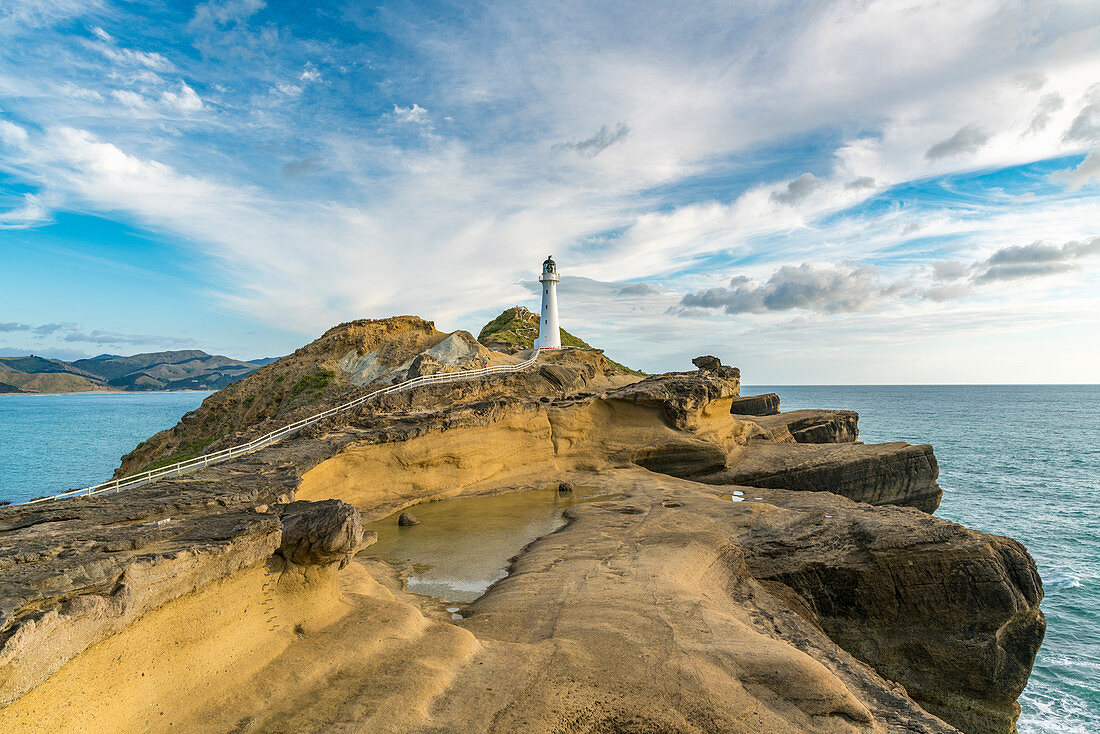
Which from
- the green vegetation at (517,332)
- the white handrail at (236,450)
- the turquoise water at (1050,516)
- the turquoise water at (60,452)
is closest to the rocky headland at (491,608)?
the white handrail at (236,450)

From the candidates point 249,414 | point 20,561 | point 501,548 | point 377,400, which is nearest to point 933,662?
point 501,548

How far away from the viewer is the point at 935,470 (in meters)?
22.8

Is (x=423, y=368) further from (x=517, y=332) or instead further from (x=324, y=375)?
(x=517, y=332)

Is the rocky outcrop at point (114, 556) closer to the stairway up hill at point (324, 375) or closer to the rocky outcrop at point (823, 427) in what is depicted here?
the stairway up hill at point (324, 375)

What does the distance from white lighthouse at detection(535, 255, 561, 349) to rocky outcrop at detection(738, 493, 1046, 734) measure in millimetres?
39159

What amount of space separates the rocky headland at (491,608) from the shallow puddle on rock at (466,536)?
0.53 meters

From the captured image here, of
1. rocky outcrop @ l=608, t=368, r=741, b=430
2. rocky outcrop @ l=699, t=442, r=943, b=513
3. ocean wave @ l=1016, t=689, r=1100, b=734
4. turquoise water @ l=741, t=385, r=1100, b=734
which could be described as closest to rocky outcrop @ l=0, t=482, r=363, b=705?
ocean wave @ l=1016, t=689, r=1100, b=734

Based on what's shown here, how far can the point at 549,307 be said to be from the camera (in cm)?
5106

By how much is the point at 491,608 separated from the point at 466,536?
5.41m

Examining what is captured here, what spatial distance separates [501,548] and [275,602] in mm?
7173

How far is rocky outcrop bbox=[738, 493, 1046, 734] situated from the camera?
10.9m

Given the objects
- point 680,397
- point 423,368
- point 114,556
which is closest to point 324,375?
point 423,368

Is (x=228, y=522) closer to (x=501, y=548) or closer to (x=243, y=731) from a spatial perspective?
(x=243, y=731)

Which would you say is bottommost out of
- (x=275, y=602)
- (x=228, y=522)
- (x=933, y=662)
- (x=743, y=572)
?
(x=933, y=662)
